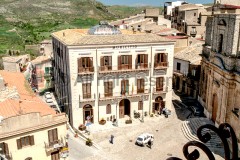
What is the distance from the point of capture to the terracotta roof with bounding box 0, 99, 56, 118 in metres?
25.0

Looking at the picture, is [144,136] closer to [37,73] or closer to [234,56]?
[234,56]

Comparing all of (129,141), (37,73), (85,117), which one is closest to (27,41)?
(37,73)

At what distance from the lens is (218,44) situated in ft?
115

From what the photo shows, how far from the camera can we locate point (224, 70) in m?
32.1

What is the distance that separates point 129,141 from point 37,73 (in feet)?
83.2

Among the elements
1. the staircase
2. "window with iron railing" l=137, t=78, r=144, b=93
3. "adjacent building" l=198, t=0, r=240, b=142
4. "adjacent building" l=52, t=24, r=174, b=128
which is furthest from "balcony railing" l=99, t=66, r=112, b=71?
"adjacent building" l=198, t=0, r=240, b=142

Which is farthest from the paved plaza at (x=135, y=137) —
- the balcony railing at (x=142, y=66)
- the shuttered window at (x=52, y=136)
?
the balcony railing at (x=142, y=66)

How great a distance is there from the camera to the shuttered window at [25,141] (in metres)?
23.9

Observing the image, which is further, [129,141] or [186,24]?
[186,24]

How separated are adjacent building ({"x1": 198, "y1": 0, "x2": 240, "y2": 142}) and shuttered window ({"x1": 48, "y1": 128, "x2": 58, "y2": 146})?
19.4 meters

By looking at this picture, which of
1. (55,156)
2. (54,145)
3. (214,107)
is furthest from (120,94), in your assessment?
(54,145)

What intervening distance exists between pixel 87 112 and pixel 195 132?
47.2 feet

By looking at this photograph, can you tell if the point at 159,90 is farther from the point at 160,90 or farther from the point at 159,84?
the point at 159,84

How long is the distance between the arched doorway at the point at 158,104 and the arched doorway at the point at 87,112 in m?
9.36
